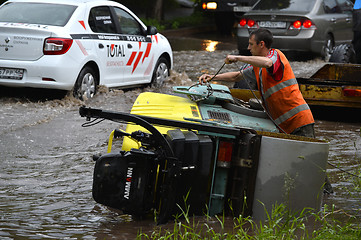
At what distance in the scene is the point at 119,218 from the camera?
5.24m

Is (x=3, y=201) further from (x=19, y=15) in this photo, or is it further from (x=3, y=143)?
(x=19, y=15)

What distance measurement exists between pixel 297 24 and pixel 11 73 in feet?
24.1

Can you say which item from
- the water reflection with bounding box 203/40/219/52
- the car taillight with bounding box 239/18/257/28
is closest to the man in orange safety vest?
the car taillight with bounding box 239/18/257/28

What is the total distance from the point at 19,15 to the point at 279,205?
20.0 ft

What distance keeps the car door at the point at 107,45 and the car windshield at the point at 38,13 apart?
0.44m

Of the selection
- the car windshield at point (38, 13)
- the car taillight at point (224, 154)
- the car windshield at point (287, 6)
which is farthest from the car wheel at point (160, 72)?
the car taillight at point (224, 154)

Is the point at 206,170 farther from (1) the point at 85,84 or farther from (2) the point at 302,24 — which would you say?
(2) the point at 302,24

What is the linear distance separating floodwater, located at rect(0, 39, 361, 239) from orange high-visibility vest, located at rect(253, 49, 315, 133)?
714 millimetres

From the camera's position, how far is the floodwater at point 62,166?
501 cm

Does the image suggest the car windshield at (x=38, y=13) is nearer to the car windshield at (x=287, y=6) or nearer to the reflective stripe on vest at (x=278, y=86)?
the reflective stripe on vest at (x=278, y=86)

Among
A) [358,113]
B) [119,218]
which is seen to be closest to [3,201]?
[119,218]

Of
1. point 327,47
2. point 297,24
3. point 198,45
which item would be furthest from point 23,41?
point 198,45

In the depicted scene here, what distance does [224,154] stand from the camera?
501 cm

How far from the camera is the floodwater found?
5.01 meters
